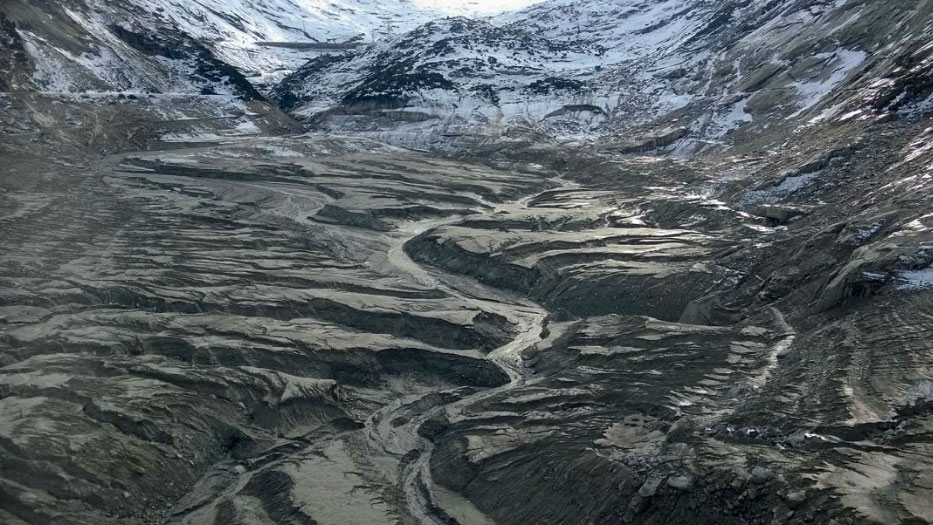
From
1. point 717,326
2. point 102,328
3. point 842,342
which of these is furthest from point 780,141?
point 102,328

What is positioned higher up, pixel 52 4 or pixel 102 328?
pixel 52 4

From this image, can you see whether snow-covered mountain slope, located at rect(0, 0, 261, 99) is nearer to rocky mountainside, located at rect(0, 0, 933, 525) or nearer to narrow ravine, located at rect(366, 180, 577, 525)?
rocky mountainside, located at rect(0, 0, 933, 525)

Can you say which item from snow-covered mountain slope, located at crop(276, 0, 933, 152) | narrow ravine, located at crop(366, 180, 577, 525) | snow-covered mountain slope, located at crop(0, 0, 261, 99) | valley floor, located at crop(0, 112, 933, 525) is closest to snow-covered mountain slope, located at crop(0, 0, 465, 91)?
snow-covered mountain slope, located at crop(0, 0, 261, 99)

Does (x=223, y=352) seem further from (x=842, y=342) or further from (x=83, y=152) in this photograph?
(x=83, y=152)

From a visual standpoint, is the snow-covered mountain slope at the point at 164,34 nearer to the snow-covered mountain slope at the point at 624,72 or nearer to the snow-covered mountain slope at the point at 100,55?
the snow-covered mountain slope at the point at 100,55

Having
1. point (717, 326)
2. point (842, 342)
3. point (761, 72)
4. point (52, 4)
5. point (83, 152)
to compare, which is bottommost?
point (83, 152)

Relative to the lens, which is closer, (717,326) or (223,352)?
(223,352)
